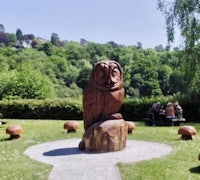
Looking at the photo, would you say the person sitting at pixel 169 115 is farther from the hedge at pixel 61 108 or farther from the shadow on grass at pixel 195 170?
the shadow on grass at pixel 195 170

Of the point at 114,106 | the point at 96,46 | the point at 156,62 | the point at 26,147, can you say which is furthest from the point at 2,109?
the point at 96,46

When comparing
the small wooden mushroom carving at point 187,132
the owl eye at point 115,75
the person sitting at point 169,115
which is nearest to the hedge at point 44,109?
the person sitting at point 169,115

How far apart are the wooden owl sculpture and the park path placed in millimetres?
1477

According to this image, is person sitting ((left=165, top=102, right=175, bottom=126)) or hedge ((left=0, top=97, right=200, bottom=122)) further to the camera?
hedge ((left=0, top=97, right=200, bottom=122))

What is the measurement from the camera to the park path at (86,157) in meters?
10.3

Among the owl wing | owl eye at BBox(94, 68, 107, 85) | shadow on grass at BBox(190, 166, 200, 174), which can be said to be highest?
owl eye at BBox(94, 68, 107, 85)

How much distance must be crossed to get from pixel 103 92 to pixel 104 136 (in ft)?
5.41

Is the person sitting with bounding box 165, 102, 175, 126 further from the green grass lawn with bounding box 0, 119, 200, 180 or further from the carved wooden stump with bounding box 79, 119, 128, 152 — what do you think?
the carved wooden stump with bounding box 79, 119, 128, 152

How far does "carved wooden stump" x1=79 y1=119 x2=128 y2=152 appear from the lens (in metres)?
13.6

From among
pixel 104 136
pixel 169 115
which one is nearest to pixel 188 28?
pixel 169 115

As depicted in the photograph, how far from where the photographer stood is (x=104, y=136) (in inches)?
537

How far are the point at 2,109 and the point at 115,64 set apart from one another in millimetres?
21270

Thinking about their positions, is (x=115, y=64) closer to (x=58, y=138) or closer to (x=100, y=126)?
(x=100, y=126)

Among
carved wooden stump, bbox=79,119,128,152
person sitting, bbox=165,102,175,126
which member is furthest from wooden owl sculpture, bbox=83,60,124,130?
person sitting, bbox=165,102,175,126
